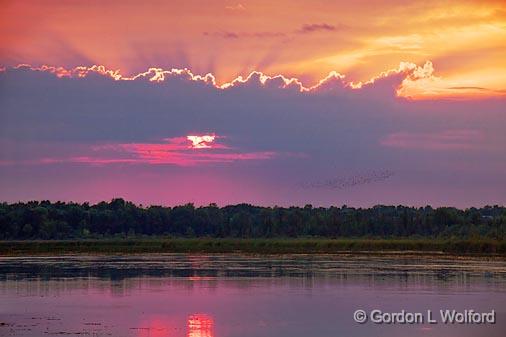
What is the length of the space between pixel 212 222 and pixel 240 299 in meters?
111

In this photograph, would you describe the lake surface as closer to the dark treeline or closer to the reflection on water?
the reflection on water

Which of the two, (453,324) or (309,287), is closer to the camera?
(453,324)

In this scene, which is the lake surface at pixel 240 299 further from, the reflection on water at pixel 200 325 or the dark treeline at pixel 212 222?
the dark treeline at pixel 212 222

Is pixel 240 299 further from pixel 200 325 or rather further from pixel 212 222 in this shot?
pixel 212 222

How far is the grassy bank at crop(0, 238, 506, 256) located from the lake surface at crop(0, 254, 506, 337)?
103 ft

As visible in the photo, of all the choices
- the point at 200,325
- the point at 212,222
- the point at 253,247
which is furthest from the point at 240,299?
the point at 212,222

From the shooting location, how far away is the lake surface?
96.2ft

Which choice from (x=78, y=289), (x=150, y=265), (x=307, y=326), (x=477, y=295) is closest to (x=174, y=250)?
(x=150, y=265)

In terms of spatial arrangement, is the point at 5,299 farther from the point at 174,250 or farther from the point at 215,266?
the point at 174,250

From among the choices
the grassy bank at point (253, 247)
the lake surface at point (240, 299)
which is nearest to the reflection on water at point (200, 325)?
the lake surface at point (240, 299)

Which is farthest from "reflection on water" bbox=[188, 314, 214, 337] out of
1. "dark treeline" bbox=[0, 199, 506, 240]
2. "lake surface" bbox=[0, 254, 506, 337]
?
"dark treeline" bbox=[0, 199, 506, 240]

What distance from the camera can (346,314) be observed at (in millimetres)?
32906

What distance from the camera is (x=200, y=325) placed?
30.3 m

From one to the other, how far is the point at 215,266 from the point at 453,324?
109 ft
